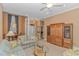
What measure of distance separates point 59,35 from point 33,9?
0.61m

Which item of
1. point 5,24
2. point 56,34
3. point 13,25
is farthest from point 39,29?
point 5,24

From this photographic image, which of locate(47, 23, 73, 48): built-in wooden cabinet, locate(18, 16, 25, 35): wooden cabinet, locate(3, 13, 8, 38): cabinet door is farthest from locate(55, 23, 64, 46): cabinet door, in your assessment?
locate(3, 13, 8, 38): cabinet door

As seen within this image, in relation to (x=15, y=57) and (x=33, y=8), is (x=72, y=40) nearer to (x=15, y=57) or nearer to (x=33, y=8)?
(x=33, y=8)

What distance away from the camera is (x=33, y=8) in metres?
1.93

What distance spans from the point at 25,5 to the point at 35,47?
71 cm

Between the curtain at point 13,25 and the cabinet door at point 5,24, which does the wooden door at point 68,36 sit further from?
the cabinet door at point 5,24

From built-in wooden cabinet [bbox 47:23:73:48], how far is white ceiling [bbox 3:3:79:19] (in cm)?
23

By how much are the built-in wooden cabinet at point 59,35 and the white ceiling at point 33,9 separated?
23cm

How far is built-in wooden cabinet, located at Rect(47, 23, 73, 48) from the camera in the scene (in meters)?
1.93

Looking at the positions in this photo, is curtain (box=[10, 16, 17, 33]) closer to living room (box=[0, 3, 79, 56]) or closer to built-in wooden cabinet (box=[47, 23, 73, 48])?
living room (box=[0, 3, 79, 56])

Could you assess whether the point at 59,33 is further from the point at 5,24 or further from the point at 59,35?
the point at 5,24

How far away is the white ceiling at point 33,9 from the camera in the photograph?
189 centimetres

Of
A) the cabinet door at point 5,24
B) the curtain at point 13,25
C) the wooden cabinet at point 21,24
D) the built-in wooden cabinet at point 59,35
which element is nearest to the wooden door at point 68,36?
the built-in wooden cabinet at point 59,35

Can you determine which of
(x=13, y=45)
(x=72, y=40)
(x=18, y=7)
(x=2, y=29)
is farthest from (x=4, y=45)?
(x=72, y=40)
